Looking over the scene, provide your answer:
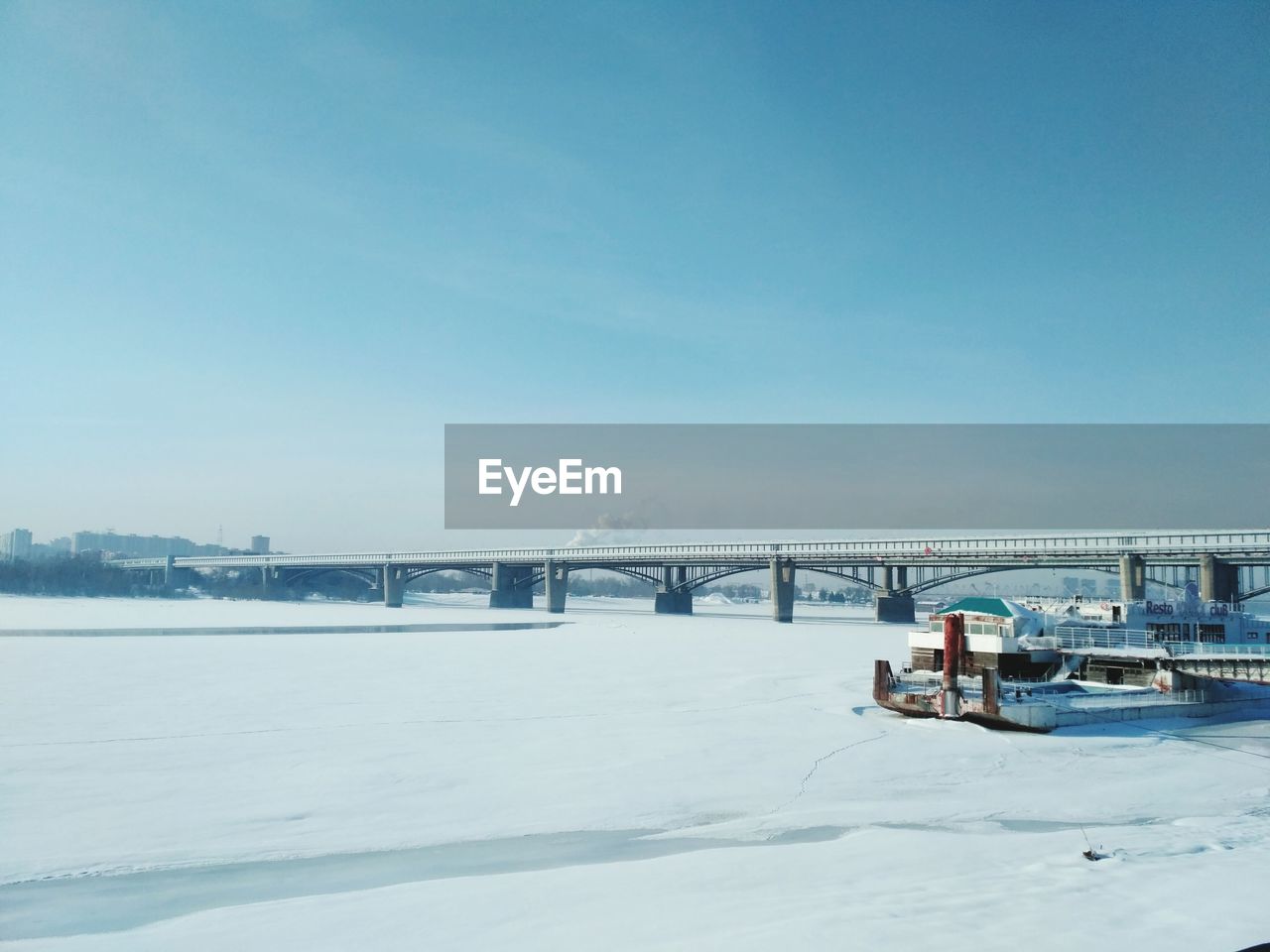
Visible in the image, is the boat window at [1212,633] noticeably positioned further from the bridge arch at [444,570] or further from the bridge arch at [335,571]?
the bridge arch at [335,571]

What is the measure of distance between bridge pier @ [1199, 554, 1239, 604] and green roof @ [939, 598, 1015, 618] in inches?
1640

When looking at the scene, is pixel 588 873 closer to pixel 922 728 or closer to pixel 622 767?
pixel 622 767

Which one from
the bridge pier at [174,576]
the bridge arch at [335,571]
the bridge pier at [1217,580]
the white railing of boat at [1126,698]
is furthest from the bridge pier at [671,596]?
the bridge pier at [174,576]

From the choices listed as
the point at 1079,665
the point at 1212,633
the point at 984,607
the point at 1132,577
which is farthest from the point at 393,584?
the point at 1212,633

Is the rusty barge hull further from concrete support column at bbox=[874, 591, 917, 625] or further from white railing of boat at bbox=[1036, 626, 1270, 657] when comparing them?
concrete support column at bbox=[874, 591, 917, 625]

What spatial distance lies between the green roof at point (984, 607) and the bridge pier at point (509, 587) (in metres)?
101

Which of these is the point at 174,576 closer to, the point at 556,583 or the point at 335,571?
the point at 335,571

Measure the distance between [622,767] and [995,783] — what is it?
893 centimetres

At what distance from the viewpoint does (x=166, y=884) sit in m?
13.4

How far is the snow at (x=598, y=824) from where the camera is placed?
1198 centimetres

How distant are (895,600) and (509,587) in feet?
210

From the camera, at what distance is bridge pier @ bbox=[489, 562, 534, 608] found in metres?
139

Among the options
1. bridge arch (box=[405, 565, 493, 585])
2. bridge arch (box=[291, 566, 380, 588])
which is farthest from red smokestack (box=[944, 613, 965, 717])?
bridge arch (box=[291, 566, 380, 588])

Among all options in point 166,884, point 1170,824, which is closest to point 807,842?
point 1170,824
